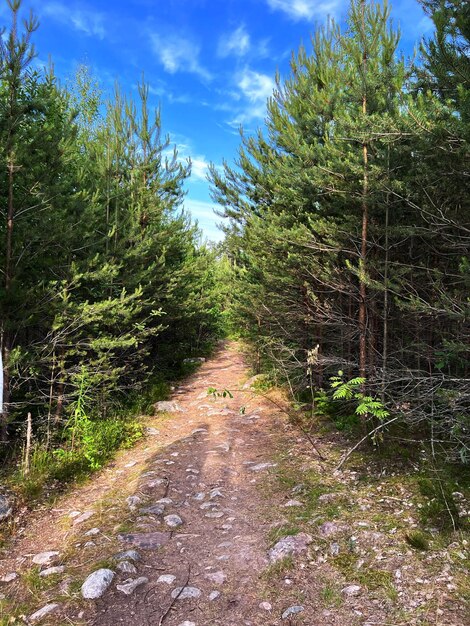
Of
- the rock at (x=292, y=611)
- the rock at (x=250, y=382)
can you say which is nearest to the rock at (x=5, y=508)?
the rock at (x=292, y=611)

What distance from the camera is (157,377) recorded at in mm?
13102

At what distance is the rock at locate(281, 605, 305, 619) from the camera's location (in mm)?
3025

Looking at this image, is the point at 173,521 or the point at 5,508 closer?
the point at 173,521

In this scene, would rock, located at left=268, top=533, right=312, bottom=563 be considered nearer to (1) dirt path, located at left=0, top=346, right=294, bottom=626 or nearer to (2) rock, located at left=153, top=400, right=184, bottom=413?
(1) dirt path, located at left=0, top=346, right=294, bottom=626

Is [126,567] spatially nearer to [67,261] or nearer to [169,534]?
[169,534]

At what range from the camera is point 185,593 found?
10.9 ft

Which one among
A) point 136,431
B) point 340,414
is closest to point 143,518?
point 136,431

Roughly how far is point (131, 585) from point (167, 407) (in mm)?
7250

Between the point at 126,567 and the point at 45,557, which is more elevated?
the point at 126,567

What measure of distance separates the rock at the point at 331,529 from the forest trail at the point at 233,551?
2cm

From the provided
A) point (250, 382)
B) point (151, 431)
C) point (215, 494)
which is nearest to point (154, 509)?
point (215, 494)

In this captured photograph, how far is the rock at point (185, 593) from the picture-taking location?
3.27m

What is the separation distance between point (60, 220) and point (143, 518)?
511 cm

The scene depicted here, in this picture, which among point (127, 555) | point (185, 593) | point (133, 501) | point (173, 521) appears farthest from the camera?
point (133, 501)
